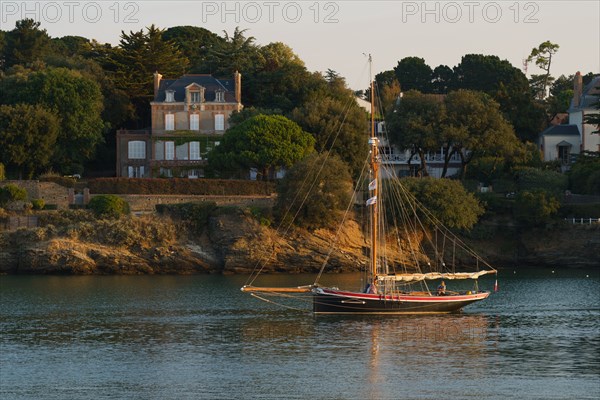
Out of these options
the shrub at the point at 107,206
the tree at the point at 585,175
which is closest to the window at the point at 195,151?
the shrub at the point at 107,206

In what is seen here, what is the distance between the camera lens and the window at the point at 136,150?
100562 millimetres

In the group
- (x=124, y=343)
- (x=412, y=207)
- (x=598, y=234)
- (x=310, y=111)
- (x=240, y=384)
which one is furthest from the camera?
(x=310, y=111)

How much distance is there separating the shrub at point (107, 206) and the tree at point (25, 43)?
3185cm

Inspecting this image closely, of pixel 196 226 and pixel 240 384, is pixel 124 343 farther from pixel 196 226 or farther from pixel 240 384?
pixel 196 226

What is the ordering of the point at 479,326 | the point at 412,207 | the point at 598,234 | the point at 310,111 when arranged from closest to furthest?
the point at 479,326, the point at 412,207, the point at 598,234, the point at 310,111

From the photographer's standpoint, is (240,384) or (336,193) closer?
(240,384)

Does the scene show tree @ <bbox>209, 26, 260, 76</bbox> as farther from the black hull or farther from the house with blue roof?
the black hull

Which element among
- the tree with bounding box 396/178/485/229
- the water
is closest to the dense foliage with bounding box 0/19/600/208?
the tree with bounding box 396/178/485/229

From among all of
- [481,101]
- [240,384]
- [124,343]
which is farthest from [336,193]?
[240,384]

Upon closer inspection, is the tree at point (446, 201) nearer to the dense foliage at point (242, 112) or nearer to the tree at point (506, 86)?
the dense foliage at point (242, 112)

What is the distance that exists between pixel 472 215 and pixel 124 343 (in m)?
40.6

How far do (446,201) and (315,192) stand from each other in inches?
369

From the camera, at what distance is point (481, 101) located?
97688 mm

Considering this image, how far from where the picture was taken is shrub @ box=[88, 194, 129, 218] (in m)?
85.0
